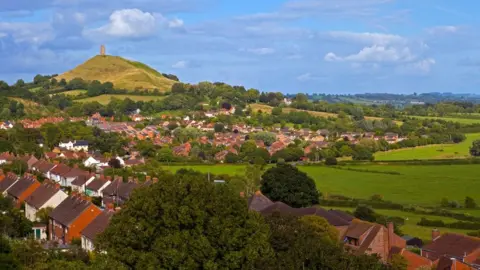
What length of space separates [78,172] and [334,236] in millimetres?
34471

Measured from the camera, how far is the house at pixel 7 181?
53688mm

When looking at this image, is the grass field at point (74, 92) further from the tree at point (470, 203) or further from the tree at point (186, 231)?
the tree at point (186, 231)

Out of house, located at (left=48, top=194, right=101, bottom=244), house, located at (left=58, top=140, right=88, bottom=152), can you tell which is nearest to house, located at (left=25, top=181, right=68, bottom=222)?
house, located at (left=48, top=194, right=101, bottom=244)

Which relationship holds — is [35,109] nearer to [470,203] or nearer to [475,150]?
[475,150]

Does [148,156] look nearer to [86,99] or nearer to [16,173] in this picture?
[16,173]

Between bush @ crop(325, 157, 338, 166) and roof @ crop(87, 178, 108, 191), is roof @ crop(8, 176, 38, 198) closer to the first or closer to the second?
roof @ crop(87, 178, 108, 191)

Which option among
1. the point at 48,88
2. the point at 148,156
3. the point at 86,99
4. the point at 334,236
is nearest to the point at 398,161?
the point at 148,156

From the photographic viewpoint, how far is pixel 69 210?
41.2 metres

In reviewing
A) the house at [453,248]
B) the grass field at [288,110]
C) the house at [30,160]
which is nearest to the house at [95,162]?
the house at [30,160]

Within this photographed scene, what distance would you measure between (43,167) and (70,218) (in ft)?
91.6

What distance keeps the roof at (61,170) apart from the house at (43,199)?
13.6m

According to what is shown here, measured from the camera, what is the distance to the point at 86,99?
5861 inches

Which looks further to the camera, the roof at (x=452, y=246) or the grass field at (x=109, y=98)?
the grass field at (x=109, y=98)

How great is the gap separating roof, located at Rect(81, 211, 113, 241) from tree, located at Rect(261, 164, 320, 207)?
1591 centimetres
